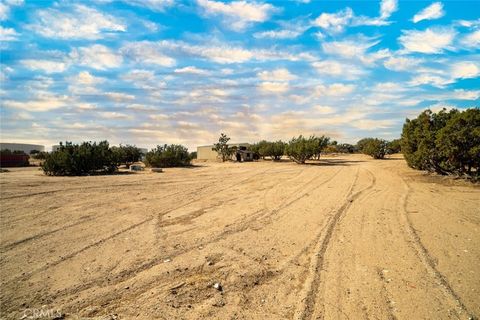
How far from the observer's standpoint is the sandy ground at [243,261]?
3779 millimetres

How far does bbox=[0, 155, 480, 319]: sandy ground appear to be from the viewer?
3779 mm

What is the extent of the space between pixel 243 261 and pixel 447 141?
1434 cm

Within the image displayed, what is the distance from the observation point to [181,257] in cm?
535

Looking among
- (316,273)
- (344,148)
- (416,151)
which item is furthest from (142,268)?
(344,148)

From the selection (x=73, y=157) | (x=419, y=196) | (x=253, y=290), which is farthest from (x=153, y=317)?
(x=73, y=157)

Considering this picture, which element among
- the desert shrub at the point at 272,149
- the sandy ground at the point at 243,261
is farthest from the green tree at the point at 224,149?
the sandy ground at the point at 243,261

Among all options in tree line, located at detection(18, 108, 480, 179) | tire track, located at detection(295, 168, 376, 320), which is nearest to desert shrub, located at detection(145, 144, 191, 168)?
tree line, located at detection(18, 108, 480, 179)

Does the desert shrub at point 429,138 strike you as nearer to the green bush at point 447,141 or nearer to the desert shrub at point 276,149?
the green bush at point 447,141

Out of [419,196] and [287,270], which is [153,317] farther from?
[419,196]

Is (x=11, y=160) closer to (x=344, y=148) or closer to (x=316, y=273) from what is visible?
(x=316, y=273)

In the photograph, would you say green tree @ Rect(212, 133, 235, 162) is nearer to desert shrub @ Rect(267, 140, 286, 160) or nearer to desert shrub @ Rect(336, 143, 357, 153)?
desert shrub @ Rect(267, 140, 286, 160)

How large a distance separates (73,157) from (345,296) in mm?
23317

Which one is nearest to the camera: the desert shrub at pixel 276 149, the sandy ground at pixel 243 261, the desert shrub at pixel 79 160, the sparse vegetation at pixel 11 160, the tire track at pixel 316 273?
the tire track at pixel 316 273

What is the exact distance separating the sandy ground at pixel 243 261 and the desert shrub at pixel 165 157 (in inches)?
977
